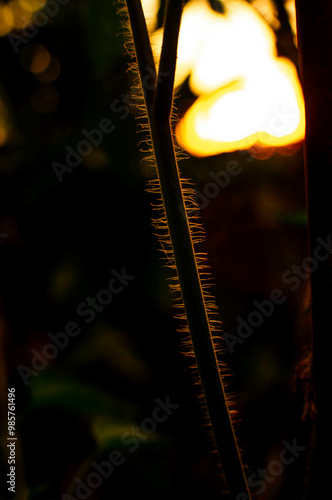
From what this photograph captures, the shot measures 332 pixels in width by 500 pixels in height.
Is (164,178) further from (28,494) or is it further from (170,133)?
(28,494)

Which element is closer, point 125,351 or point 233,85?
point 233,85

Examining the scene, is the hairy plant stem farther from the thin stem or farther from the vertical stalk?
the vertical stalk

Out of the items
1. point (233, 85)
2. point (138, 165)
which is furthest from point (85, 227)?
point (233, 85)

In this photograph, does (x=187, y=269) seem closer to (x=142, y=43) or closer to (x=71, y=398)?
(x=142, y=43)

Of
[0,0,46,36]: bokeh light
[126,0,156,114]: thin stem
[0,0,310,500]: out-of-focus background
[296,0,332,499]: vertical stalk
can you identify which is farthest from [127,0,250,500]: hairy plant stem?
[0,0,46,36]: bokeh light

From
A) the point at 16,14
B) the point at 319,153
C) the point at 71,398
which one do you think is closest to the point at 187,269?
the point at 319,153

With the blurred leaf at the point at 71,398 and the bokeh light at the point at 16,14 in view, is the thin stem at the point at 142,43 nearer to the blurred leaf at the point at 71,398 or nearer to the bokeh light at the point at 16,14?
the blurred leaf at the point at 71,398
